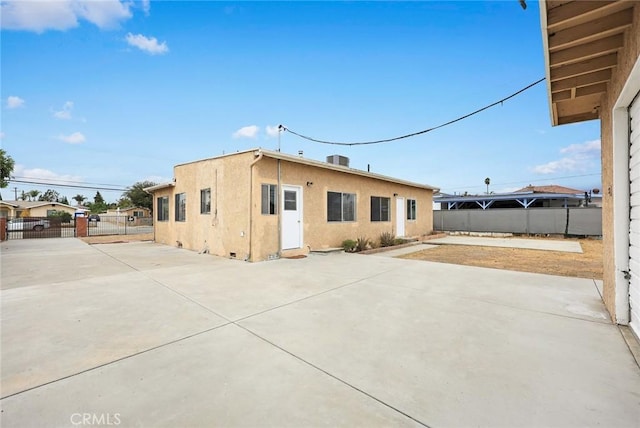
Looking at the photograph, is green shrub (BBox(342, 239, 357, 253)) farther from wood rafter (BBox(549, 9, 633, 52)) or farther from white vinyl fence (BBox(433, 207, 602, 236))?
white vinyl fence (BBox(433, 207, 602, 236))

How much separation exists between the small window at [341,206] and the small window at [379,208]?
58.9 inches

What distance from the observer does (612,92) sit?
3.26 metres

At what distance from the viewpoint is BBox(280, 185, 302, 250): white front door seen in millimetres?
8750

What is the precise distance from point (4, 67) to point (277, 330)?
15451mm

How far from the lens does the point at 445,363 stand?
95.9 inches

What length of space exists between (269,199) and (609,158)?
724 centimetres

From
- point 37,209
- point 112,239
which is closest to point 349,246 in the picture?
point 112,239

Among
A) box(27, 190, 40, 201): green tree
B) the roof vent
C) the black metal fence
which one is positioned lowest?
the black metal fence

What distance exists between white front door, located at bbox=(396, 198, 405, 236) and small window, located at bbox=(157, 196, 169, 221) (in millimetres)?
11549

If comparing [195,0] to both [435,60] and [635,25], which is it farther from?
[635,25]

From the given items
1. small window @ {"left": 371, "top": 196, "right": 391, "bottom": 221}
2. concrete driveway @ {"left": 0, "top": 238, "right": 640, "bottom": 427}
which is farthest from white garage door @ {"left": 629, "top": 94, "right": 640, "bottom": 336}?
small window @ {"left": 371, "top": 196, "right": 391, "bottom": 221}

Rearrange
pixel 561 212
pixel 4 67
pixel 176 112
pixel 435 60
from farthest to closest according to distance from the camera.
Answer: pixel 561 212 < pixel 176 112 < pixel 4 67 < pixel 435 60

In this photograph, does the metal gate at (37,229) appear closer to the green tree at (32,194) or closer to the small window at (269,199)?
the small window at (269,199)

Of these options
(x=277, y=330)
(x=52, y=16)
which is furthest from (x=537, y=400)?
(x=52, y=16)
